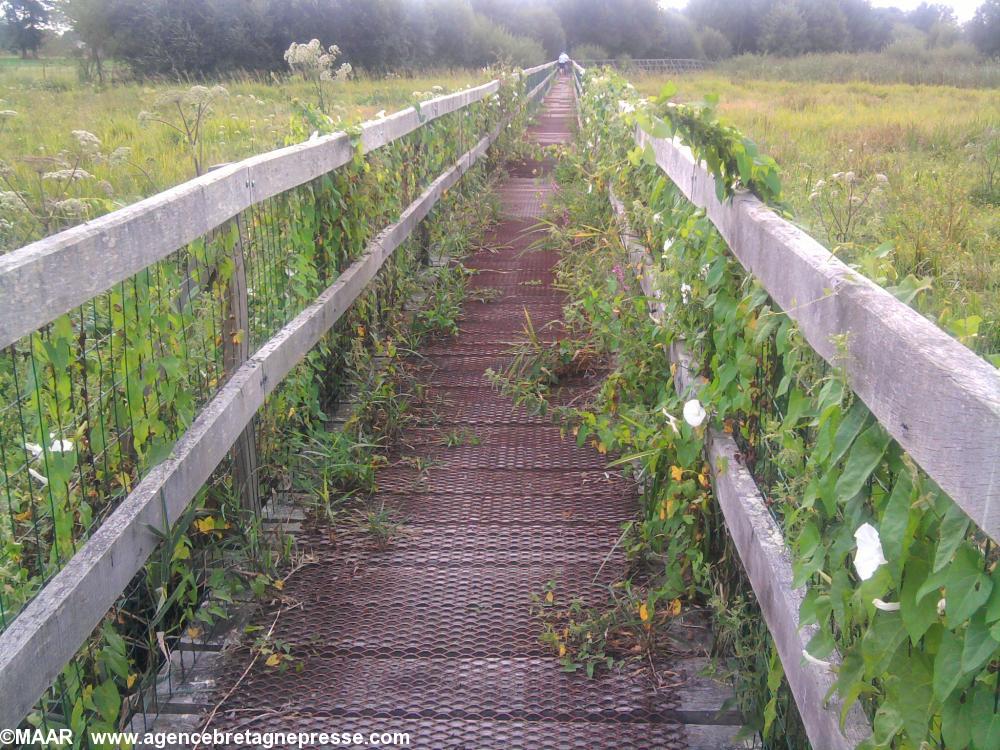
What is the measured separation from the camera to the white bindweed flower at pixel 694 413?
269cm

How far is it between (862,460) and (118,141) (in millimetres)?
9588

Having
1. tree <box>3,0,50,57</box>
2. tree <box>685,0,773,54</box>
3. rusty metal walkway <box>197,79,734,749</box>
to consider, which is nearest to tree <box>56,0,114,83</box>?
tree <box>3,0,50,57</box>

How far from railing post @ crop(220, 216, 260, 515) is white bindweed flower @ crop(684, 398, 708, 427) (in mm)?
1481

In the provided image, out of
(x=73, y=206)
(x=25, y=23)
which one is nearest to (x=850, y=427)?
(x=73, y=206)

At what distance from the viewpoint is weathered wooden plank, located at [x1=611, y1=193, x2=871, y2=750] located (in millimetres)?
1603

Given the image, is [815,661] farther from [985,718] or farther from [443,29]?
[443,29]

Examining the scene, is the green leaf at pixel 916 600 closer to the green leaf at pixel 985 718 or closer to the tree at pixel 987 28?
the green leaf at pixel 985 718

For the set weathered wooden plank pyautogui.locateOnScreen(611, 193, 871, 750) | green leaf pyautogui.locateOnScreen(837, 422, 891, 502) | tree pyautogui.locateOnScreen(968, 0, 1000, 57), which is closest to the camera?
green leaf pyautogui.locateOnScreen(837, 422, 891, 502)

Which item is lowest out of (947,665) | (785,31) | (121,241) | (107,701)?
(107,701)

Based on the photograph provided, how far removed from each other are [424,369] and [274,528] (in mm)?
2016

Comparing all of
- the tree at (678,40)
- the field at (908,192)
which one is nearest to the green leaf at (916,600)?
the field at (908,192)

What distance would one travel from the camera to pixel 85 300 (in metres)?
1.87

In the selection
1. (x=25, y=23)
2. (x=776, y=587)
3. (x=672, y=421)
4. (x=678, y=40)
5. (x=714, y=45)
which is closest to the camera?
(x=776, y=587)

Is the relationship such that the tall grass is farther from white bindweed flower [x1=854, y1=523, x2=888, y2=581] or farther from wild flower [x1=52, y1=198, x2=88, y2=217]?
white bindweed flower [x1=854, y1=523, x2=888, y2=581]
